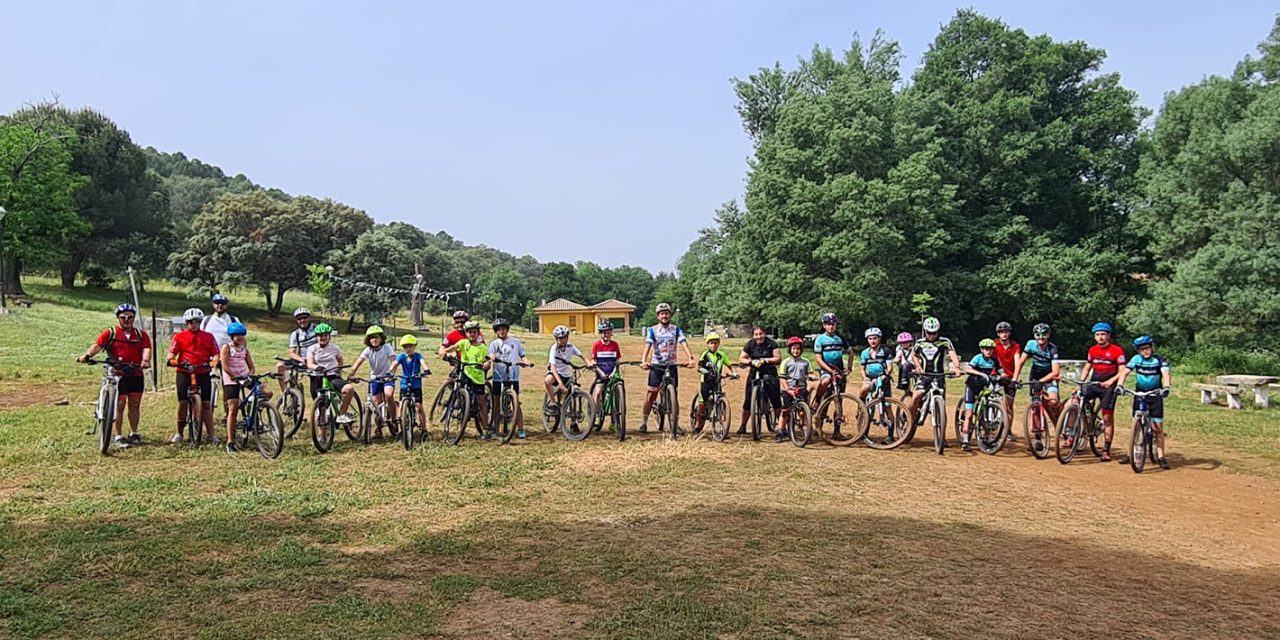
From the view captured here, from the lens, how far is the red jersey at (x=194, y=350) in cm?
942

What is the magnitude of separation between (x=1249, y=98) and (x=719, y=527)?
32024 millimetres

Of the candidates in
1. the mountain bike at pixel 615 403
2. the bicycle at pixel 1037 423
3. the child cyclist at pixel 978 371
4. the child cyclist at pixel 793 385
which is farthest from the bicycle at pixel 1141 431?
the mountain bike at pixel 615 403

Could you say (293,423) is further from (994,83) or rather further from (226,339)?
(994,83)

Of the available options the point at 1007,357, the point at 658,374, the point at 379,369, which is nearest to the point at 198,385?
the point at 379,369

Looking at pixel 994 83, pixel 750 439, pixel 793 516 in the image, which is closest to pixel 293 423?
pixel 750 439

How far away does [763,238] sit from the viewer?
33938 mm

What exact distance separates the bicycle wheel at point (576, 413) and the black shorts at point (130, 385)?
476 centimetres

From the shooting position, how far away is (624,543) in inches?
236

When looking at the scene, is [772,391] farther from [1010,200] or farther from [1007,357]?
[1010,200]

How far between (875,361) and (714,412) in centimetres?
214

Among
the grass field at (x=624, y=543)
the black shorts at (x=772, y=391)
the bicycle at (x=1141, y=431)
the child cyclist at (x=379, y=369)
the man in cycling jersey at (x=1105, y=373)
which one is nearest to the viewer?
the grass field at (x=624, y=543)

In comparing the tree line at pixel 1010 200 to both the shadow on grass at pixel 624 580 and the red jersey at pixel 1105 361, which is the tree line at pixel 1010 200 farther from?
the shadow on grass at pixel 624 580

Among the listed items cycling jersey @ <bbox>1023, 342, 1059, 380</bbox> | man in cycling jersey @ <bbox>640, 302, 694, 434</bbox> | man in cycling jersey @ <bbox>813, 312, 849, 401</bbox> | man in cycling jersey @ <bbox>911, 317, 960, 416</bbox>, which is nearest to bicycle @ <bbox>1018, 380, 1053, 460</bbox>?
cycling jersey @ <bbox>1023, 342, 1059, 380</bbox>

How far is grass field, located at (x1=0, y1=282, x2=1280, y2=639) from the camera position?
455 centimetres
